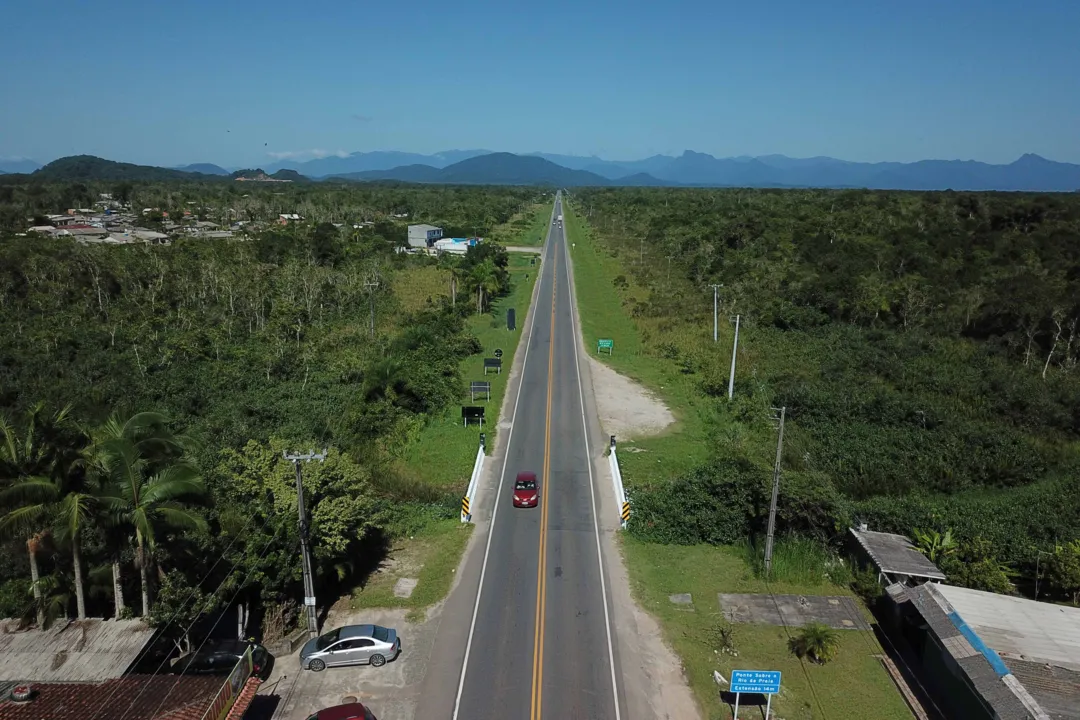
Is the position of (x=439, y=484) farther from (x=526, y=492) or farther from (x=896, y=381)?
(x=896, y=381)

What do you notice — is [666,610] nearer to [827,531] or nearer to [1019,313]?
[827,531]

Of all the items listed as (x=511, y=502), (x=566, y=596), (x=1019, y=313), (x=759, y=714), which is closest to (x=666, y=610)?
(x=566, y=596)

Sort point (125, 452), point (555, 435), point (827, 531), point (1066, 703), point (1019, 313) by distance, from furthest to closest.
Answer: point (1019, 313)
point (555, 435)
point (827, 531)
point (125, 452)
point (1066, 703)

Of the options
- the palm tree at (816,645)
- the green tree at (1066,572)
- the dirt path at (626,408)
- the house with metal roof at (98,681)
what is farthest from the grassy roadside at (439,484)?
the green tree at (1066,572)

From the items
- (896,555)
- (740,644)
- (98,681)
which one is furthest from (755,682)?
(98,681)

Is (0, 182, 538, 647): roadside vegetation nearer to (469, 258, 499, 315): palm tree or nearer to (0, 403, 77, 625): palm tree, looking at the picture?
(0, 403, 77, 625): palm tree
